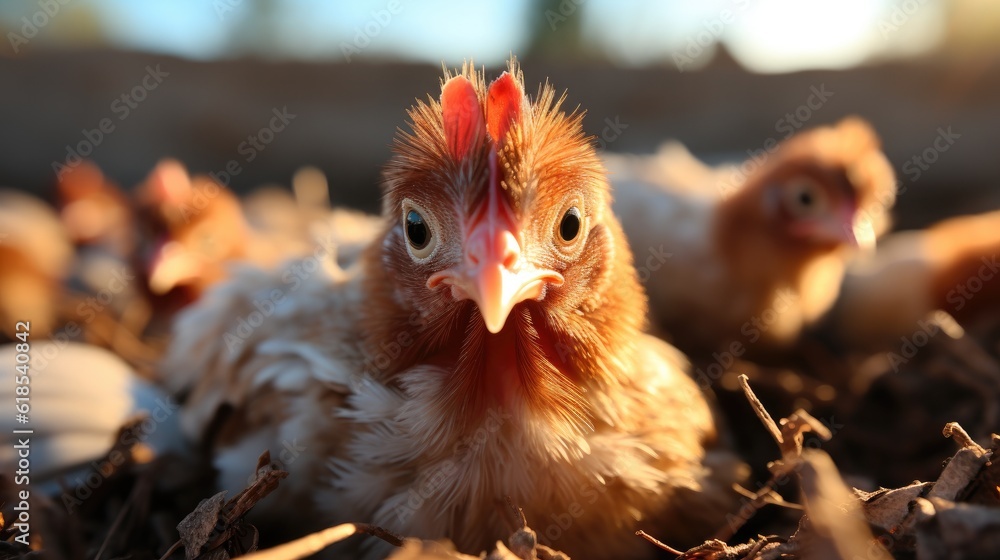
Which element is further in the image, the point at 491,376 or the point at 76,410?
the point at 76,410

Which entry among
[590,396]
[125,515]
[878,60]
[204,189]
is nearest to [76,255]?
[204,189]

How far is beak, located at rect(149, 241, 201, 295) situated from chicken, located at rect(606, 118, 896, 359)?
2282 millimetres

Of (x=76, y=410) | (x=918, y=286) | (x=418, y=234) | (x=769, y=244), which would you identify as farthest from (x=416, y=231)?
(x=918, y=286)

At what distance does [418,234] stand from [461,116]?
253 mm

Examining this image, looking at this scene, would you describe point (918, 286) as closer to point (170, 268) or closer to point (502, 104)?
point (502, 104)

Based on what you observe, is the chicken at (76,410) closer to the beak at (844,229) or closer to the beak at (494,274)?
the beak at (494,274)

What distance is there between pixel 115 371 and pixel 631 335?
1.77m

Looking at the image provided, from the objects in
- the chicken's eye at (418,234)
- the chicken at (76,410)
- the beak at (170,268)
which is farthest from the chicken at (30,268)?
the chicken's eye at (418,234)

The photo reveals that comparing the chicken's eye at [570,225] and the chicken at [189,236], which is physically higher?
the chicken at [189,236]

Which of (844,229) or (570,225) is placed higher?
(844,229)

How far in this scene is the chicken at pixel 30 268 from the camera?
10.9 ft

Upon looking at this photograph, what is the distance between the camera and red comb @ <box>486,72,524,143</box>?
1.34 m

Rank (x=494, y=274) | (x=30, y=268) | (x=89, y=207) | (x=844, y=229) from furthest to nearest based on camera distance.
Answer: (x=89, y=207) < (x=30, y=268) < (x=844, y=229) < (x=494, y=274)

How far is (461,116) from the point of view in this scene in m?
1.36
